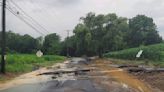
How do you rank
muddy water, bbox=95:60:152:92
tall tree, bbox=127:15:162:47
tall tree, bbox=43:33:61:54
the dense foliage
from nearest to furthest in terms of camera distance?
muddy water, bbox=95:60:152:92, the dense foliage, tall tree, bbox=127:15:162:47, tall tree, bbox=43:33:61:54

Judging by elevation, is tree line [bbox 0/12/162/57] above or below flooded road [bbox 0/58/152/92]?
above

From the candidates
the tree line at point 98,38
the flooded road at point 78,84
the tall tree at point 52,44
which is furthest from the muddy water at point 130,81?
the tall tree at point 52,44

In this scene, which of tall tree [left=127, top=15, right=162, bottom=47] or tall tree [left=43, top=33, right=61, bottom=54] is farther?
tall tree [left=43, top=33, right=61, bottom=54]

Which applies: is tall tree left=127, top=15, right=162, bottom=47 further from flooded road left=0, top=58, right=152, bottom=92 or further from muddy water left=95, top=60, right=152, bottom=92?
flooded road left=0, top=58, right=152, bottom=92

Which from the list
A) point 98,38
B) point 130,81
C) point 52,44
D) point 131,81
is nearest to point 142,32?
point 98,38

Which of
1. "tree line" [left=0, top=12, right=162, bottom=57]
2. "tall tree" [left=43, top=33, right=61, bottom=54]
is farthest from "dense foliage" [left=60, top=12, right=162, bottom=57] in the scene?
"tall tree" [left=43, top=33, right=61, bottom=54]

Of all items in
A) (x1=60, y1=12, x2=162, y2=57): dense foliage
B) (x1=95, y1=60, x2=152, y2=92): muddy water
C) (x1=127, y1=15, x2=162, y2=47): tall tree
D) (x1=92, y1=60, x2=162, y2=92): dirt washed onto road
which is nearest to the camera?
(x1=92, y1=60, x2=162, y2=92): dirt washed onto road

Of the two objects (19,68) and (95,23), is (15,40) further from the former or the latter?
(19,68)

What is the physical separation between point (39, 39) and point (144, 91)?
137 metres

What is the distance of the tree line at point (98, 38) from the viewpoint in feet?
354

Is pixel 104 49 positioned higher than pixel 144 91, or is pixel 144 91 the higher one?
pixel 104 49

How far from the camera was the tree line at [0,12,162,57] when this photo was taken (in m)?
108

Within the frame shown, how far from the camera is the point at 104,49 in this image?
4350 inches

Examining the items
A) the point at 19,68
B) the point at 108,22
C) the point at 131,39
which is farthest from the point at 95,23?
the point at 19,68
